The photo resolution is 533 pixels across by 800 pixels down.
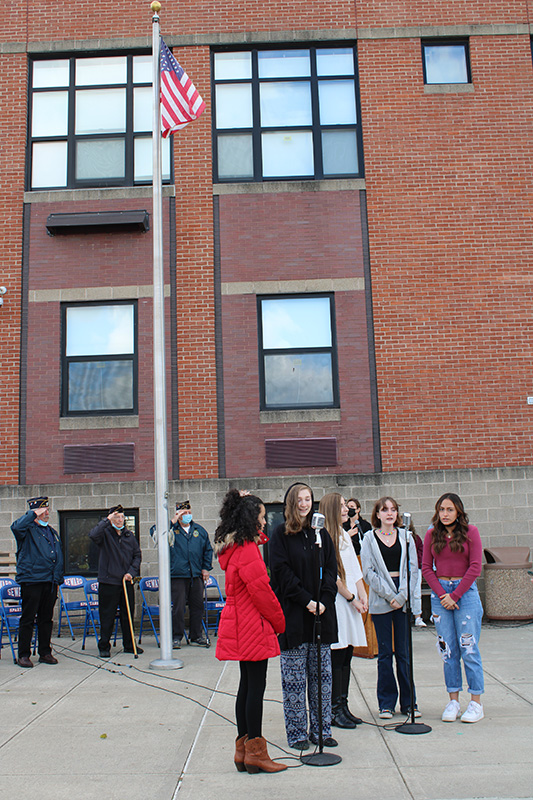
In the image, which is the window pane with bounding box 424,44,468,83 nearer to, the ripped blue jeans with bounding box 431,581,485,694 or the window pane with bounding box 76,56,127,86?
the window pane with bounding box 76,56,127,86

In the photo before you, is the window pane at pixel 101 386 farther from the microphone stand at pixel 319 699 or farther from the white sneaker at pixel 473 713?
the white sneaker at pixel 473 713

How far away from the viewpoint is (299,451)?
12609mm

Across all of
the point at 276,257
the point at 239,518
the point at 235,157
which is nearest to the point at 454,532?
the point at 239,518

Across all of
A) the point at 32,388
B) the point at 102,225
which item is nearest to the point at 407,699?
the point at 32,388

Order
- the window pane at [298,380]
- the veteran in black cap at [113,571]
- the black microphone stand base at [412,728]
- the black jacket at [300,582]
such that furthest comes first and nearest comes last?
1. the window pane at [298,380]
2. the veteran in black cap at [113,571]
3. the black microphone stand base at [412,728]
4. the black jacket at [300,582]

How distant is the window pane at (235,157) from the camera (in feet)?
44.7

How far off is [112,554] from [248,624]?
5.44 meters

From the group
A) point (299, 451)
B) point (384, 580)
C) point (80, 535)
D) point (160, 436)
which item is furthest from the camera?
point (80, 535)

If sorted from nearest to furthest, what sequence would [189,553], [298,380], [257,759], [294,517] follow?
[257,759] < [294,517] < [189,553] < [298,380]

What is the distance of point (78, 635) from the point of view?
38.6 ft

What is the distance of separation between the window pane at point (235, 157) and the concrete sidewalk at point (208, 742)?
8.63m

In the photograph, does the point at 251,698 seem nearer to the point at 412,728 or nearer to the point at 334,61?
the point at 412,728

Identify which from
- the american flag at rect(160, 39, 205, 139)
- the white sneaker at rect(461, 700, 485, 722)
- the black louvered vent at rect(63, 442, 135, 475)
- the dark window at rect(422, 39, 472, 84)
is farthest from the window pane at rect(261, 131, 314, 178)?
the white sneaker at rect(461, 700, 485, 722)

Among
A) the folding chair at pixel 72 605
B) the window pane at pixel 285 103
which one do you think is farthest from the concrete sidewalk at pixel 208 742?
the window pane at pixel 285 103
